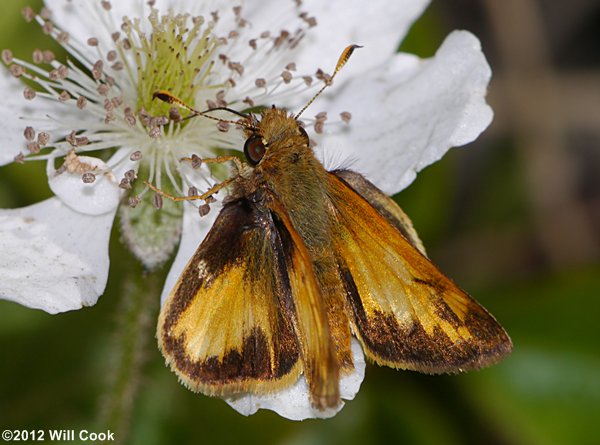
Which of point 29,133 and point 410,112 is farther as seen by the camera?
→ point 410,112

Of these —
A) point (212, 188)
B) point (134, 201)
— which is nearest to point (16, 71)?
point (134, 201)

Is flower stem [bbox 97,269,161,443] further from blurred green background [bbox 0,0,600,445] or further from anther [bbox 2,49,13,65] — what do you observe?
anther [bbox 2,49,13,65]

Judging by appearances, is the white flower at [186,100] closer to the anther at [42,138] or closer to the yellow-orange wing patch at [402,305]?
the anther at [42,138]

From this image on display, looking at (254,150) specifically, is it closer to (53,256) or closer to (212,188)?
(212,188)

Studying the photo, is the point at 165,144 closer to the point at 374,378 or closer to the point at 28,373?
the point at 28,373

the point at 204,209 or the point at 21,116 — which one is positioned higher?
the point at 204,209

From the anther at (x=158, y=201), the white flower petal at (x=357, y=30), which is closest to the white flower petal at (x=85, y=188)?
the anther at (x=158, y=201)

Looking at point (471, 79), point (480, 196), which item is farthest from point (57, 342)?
point (480, 196)
